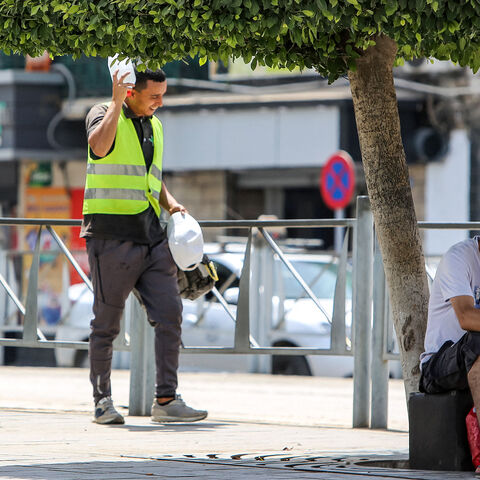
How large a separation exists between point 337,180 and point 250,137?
443 cm

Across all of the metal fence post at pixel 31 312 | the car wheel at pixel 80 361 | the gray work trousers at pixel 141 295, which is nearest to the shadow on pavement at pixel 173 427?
the gray work trousers at pixel 141 295

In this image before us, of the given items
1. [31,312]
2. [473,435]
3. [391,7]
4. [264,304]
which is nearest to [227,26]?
[391,7]

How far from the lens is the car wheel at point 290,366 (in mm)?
14534

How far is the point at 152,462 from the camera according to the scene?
606 centimetres

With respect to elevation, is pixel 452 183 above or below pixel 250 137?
below

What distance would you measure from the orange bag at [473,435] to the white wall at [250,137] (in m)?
19.6

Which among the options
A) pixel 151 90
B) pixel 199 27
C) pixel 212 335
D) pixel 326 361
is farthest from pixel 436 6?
pixel 326 361

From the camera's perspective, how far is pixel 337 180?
22484 millimetres

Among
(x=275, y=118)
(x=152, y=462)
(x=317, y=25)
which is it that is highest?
(x=275, y=118)

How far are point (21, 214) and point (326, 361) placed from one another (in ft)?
52.6

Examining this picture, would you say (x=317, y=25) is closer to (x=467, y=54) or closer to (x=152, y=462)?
(x=467, y=54)

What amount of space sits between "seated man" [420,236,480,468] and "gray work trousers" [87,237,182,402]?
2166 millimetres

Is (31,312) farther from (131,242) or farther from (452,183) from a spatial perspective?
(452,183)

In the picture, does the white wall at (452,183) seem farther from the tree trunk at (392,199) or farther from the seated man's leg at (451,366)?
the seated man's leg at (451,366)
